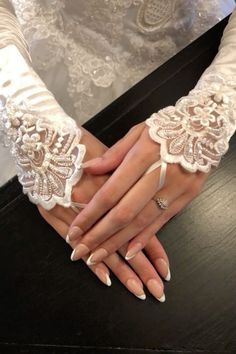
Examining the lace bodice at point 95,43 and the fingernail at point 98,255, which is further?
the lace bodice at point 95,43

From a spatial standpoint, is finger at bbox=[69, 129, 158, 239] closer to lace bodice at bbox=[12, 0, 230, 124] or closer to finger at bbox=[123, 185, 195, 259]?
finger at bbox=[123, 185, 195, 259]

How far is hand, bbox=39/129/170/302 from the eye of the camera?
2.25ft

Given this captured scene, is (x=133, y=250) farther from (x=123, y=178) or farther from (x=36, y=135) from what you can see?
(x=36, y=135)

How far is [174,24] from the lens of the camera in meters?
0.90

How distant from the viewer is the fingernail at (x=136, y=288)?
A: 0.68 m

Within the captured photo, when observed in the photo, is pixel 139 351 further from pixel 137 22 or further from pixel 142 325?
pixel 137 22

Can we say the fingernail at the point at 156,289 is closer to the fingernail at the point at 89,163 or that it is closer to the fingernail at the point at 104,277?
the fingernail at the point at 104,277

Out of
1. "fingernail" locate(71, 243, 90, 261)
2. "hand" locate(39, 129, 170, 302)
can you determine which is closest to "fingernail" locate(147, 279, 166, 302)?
"hand" locate(39, 129, 170, 302)

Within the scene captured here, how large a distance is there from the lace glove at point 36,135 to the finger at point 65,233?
0.09ft

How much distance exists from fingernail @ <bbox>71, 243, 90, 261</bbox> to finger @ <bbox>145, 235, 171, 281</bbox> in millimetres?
100

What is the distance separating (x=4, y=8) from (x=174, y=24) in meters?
0.34

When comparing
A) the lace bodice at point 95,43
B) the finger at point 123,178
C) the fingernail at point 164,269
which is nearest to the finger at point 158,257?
the fingernail at point 164,269

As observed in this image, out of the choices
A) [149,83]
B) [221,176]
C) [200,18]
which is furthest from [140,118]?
[200,18]

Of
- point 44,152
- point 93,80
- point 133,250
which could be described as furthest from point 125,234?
point 93,80
